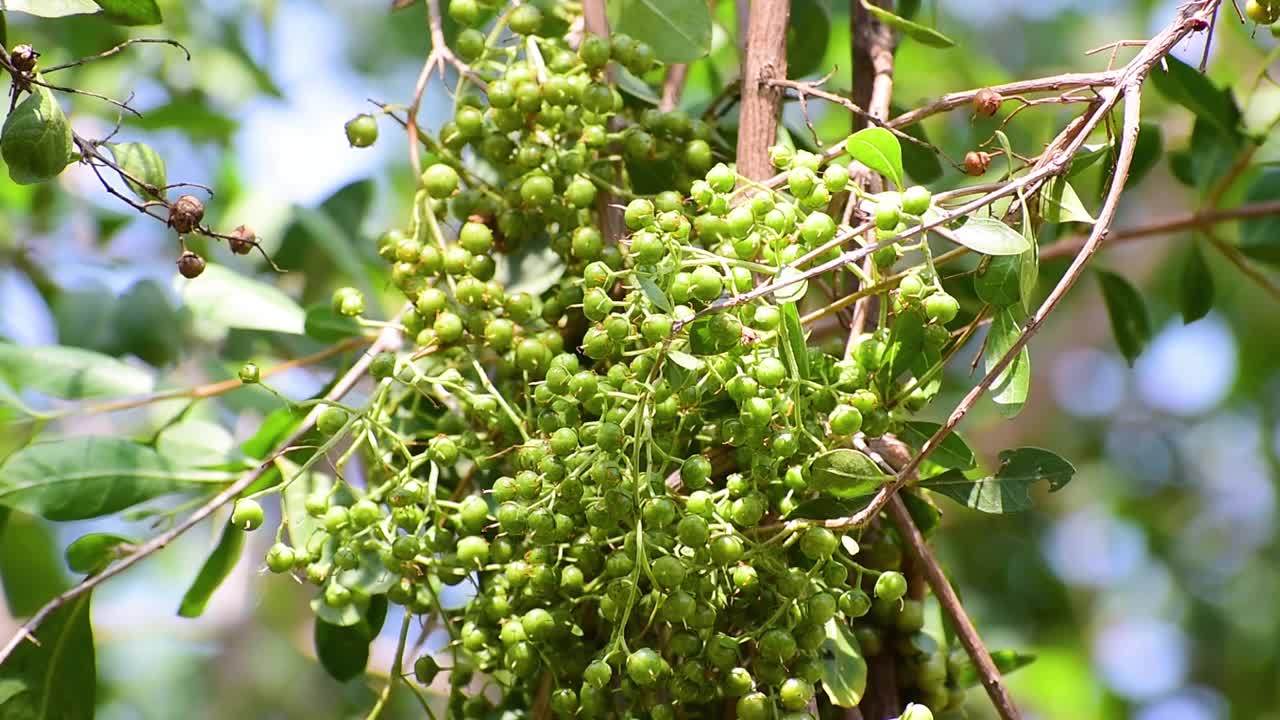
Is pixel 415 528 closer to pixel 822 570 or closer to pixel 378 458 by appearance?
pixel 378 458

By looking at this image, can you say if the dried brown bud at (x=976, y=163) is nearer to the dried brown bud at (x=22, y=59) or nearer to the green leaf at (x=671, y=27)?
the green leaf at (x=671, y=27)

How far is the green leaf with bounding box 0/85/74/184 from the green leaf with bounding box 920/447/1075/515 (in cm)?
56

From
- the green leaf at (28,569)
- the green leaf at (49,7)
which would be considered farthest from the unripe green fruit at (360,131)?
the green leaf at (28,569)

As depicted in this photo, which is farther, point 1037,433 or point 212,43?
point 1037,433

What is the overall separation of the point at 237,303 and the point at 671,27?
51 centimetres

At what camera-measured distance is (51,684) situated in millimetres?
937

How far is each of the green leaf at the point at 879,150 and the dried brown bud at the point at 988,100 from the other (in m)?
0.07

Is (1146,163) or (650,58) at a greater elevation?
(650,58)

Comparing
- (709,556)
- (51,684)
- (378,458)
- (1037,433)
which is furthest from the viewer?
(1037,433)

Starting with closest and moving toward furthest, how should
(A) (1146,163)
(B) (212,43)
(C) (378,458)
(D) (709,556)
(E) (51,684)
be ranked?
(D) (709,556) → (C) (378,458) → (E) (51,684) → (A) (1146,163) → (B) (212,43)

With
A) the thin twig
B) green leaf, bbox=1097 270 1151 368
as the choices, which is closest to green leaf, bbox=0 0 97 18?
the thin twig

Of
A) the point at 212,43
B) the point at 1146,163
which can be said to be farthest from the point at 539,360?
the point at 212,43

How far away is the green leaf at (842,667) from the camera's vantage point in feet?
2.48

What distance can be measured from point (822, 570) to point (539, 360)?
226 millimetres
